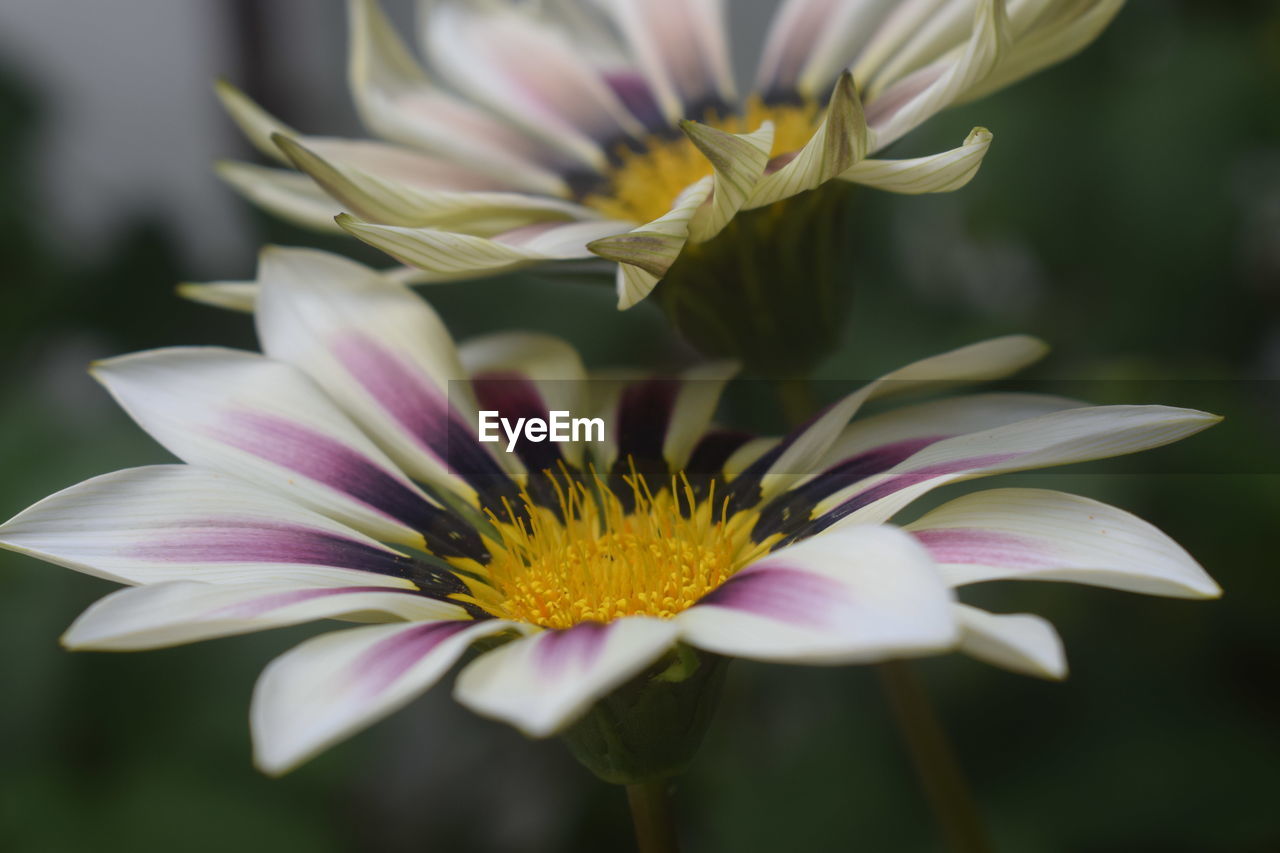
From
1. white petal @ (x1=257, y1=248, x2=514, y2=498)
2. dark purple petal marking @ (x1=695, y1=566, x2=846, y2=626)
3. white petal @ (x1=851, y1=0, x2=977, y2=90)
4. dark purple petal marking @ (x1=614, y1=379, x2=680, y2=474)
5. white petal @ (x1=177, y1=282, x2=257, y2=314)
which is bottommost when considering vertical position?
dark purple petal marking @ (x1=695, y1=566, x2=846, y2=626)

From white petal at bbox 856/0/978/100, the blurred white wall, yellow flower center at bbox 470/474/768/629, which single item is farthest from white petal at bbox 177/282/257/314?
the blurred white wall

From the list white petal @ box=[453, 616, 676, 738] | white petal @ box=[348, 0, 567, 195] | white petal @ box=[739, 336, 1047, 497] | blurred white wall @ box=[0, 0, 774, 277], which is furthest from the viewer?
blurred white wall @ box=[0, 0, 774, 277]

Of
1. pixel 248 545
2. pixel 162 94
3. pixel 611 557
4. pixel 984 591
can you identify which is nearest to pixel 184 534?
pixel 248 545

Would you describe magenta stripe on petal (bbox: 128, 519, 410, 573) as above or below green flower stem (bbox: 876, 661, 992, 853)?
above

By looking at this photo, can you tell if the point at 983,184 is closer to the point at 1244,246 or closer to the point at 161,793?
the point at 1244,246

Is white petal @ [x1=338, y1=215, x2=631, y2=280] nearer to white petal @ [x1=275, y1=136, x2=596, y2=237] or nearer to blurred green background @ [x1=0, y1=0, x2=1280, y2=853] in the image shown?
white petal @ [x1=275, y1=136, x2=596, y2=237]

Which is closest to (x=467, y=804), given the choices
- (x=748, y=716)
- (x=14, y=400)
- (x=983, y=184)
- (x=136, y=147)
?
(x=748, y=716)

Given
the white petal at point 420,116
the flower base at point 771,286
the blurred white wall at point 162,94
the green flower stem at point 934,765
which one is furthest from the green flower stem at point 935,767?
the blurred white wall at point 162,94
